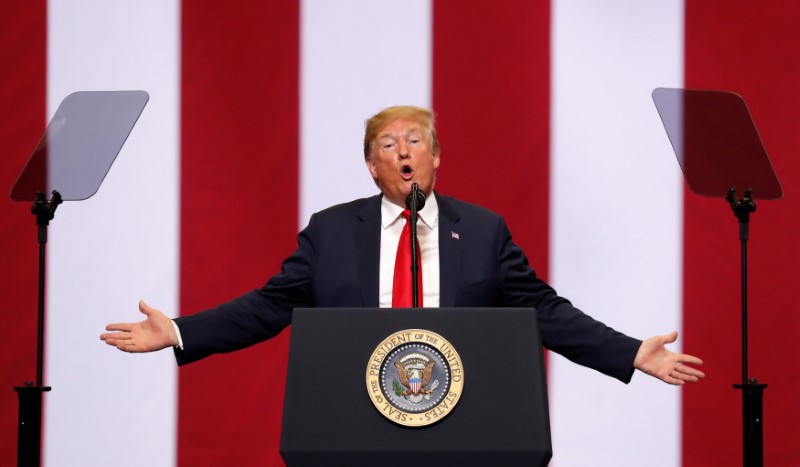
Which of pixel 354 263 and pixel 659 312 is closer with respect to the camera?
pixel 354 263

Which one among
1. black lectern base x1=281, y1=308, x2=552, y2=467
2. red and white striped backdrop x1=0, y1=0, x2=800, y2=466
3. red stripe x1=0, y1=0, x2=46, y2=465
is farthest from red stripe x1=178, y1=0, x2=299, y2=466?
black lectern base x1=281, y1=308, x2=552, y2=467

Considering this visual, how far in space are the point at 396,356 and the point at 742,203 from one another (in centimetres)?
122

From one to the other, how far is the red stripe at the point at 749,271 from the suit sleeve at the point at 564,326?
85 centimetres

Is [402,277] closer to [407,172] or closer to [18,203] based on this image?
[407,172]

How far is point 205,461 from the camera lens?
125 inches

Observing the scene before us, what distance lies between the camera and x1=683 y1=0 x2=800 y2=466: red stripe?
313cm

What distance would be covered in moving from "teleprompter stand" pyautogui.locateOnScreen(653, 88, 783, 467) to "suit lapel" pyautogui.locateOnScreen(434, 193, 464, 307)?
2.01 feet

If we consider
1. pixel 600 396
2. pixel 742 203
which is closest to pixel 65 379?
pixel 600 396

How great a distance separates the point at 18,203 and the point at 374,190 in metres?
1.14

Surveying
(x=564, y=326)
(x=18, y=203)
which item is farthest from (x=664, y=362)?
(x=18, y=203)

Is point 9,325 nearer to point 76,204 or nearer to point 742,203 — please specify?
point 76,204

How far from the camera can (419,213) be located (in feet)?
8.23

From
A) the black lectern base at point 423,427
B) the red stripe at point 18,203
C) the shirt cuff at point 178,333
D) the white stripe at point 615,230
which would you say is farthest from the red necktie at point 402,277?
the red stripe at point 18,203

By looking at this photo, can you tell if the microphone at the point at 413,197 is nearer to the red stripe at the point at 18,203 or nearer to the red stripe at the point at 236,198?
the red stripe at the point at 236,198
